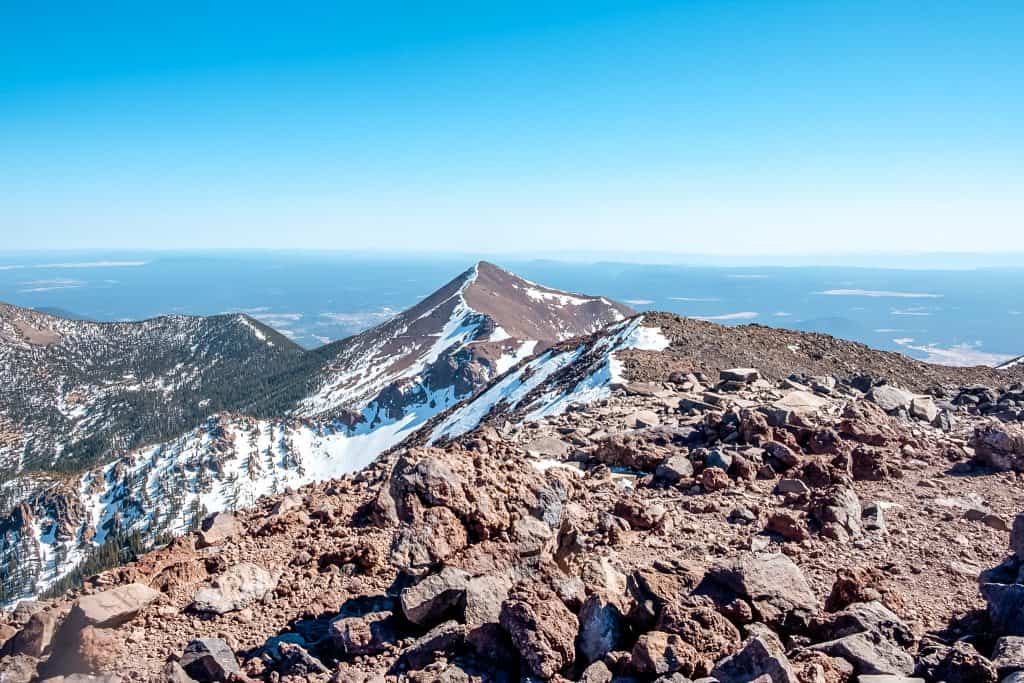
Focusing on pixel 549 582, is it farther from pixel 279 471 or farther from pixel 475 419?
pixel 279 471

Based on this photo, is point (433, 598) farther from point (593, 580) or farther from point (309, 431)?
point (309, 431)

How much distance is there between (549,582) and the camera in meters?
6.57

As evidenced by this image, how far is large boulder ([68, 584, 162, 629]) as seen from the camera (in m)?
6.51

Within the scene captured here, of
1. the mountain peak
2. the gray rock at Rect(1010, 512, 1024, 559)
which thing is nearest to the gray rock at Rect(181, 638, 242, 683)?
the gray rock at Rect(1010, 512, 1024, 559)

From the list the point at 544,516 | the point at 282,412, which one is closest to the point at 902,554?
the point at 544,516

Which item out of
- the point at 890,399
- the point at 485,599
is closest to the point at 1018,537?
the point at 485,599

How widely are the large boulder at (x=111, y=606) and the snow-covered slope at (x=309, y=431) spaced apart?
65.7 meters

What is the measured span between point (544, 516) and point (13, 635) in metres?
6.90

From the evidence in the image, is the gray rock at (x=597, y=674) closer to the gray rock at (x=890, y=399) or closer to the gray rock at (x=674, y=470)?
the gray rock at (x=674, y=470)

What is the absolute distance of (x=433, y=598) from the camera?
21.2ft

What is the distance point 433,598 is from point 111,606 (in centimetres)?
384

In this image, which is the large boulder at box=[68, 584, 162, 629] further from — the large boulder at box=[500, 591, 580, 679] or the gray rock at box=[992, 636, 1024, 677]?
the gray rock at box=[992, 636, 1024, 677]

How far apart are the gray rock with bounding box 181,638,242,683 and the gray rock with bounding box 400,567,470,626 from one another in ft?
5.97

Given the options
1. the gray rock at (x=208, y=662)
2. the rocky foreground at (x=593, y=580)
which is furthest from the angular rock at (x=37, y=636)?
the gray rock at (x=208, y=662)
